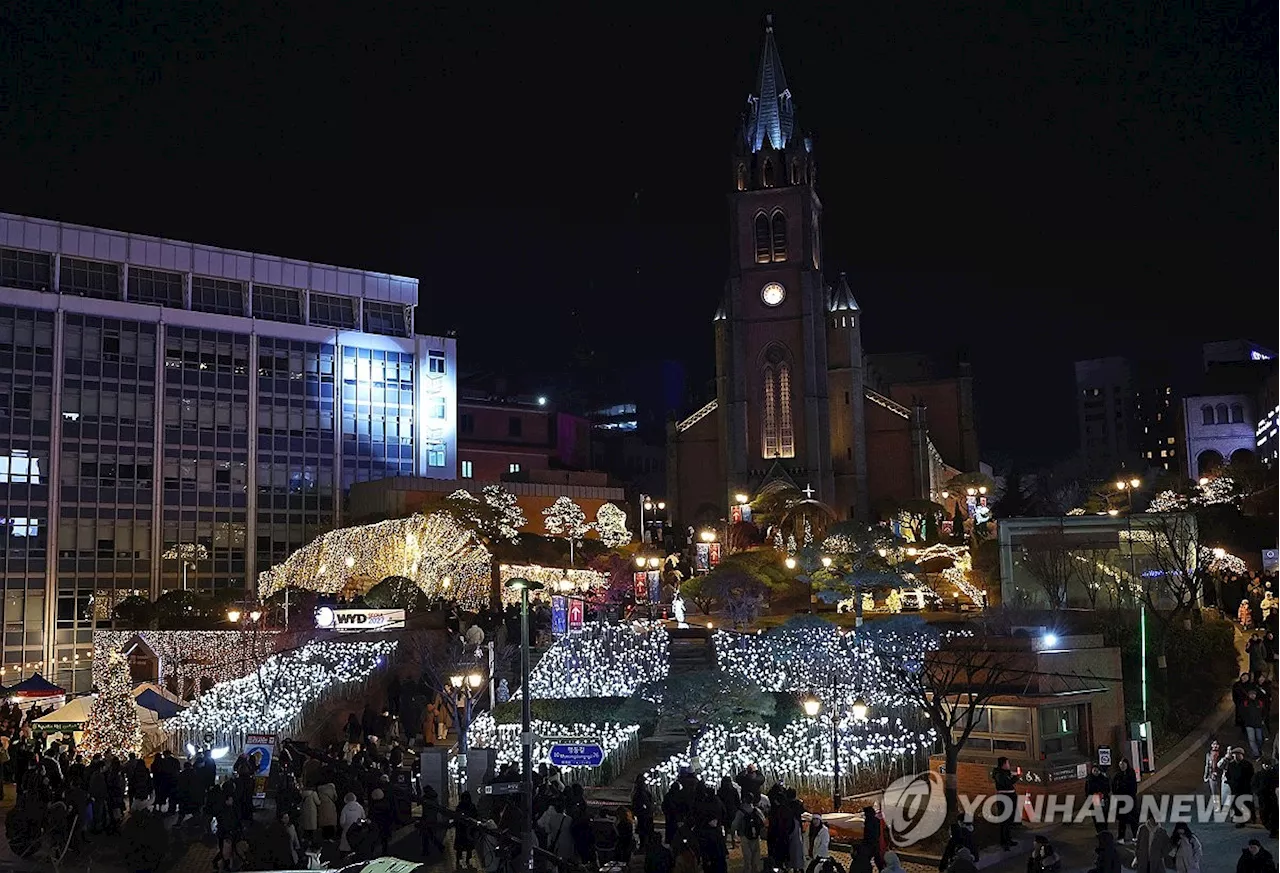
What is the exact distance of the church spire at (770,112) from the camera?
8094 cm

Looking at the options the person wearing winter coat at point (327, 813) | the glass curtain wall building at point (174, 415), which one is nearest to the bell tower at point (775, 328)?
the glass curtain wall building at point (174, 415)

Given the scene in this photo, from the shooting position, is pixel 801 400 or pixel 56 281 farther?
pixel 801 400

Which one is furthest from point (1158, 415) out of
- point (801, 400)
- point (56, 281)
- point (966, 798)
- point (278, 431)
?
point (966, 798)

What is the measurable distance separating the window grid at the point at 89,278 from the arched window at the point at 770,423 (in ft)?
124

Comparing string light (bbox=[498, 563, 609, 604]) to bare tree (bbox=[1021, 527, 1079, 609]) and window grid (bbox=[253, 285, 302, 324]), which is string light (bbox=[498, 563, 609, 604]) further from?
window grid (bbox=[253, 285, 302, 324])

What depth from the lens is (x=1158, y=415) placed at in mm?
157875

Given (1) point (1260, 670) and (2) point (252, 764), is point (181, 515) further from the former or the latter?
(1) point (1260, 670)

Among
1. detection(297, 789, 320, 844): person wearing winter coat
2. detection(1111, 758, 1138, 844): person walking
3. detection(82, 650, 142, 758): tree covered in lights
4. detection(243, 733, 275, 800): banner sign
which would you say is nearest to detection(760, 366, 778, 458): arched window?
detection(82, 650, 142, 758): tree covered in lights

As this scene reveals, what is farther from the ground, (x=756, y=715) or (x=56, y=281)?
(x=56, y=281)

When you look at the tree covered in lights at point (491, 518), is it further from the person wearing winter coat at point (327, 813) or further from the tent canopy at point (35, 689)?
the person wearing winter coat at point (327, 813)

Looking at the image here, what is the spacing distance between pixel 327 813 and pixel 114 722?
18.2m

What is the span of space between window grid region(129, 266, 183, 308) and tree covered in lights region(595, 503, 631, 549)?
2366cm

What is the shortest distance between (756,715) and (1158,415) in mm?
145545

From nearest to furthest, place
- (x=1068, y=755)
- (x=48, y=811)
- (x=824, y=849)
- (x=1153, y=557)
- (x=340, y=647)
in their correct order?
(x=824, y=849)
(x=48, y=811)
(x=1068, y=755)
(x=340, y=647)
(x=1153, y=557)
